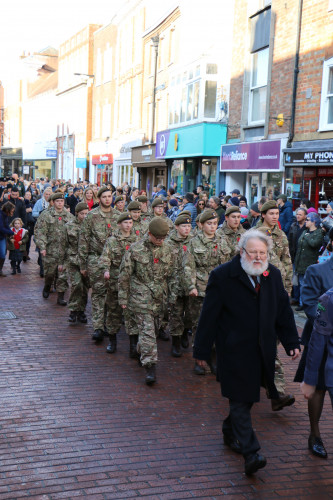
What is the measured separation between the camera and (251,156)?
18.2 m

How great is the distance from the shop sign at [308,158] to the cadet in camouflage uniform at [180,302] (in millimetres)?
6494

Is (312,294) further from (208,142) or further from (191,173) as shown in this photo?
(191,173)

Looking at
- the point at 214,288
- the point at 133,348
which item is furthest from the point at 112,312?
the point at 214,288

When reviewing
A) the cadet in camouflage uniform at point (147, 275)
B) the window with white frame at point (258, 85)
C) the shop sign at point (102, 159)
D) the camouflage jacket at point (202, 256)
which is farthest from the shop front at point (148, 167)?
the cadet in camouflage uniform at point (147, 275)

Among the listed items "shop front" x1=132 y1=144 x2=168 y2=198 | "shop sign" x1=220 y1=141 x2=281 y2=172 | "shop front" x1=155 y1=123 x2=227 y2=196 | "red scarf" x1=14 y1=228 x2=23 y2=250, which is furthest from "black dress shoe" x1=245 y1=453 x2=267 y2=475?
"shop front" x1=132 y1=144 x2=168 y2=198

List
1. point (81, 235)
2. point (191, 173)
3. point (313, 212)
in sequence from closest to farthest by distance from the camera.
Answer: point (81, 235) → point (313, 212) → point (191, 173)

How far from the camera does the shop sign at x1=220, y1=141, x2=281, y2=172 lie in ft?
54.8

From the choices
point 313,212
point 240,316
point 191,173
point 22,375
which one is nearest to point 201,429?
point 240,316

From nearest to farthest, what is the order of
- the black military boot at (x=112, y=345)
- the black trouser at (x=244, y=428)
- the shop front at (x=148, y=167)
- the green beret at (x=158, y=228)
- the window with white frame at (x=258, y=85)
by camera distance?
the black trouser at (x=244, y=428), the green beret at (x=158, y=228), the black military boot at (x=112, y=345), the window with white frame at (x=258, y=85), the shop front at (x=148, y=167)

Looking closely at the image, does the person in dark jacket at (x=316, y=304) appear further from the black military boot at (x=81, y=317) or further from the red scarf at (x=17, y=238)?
the red scarf at (x=17, y=238)

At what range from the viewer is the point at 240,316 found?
457 centimetres

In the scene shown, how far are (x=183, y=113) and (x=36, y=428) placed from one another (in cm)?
2030

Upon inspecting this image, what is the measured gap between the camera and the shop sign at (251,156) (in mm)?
16703

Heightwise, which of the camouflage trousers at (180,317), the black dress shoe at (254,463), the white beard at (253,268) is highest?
the white beard at (253,268)
